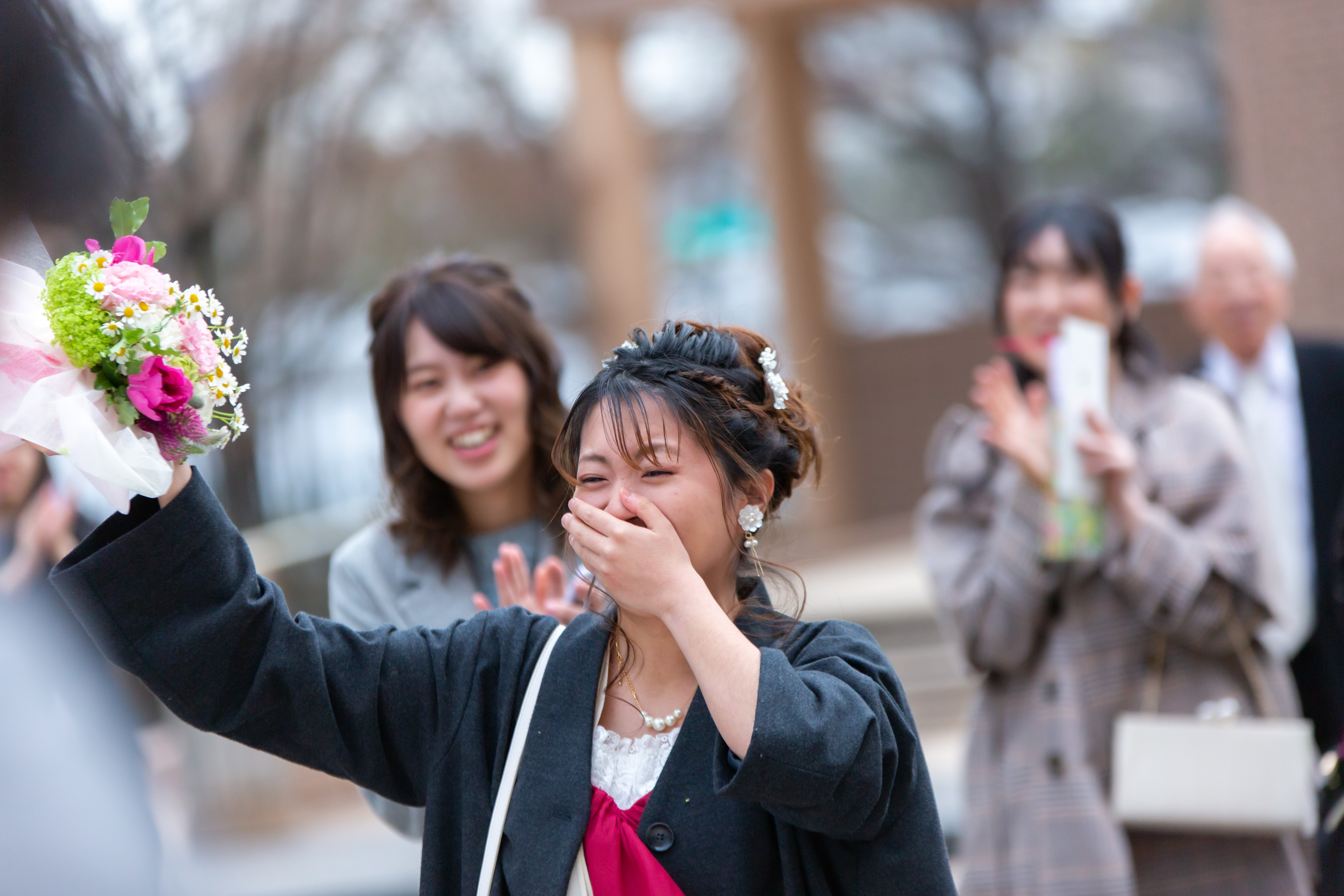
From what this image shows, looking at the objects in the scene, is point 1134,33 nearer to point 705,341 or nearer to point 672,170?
point 672,170

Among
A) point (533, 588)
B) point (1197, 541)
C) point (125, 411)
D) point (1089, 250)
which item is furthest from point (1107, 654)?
point (125, 411)

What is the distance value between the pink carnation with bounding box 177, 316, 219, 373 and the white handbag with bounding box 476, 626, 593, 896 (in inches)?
24.2

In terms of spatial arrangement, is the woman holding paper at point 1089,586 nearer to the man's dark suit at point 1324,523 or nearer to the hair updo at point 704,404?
the man's dark suit at point 1324,523

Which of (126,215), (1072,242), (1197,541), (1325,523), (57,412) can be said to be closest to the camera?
(57,412)

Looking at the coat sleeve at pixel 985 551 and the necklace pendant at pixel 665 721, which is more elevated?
the necklace pendant at pixel 665 721

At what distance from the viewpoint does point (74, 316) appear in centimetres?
167

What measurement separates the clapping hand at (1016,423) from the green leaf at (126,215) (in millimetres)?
2045

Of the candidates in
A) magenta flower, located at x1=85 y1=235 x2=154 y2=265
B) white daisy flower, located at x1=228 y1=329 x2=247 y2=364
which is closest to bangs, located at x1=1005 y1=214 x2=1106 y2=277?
white daisy flower, located at x1=228 y1=329 x2=247 y2=364

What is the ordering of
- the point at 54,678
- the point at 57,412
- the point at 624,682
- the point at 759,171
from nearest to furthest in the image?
the point at 57,412 → the point at 624,682 → the point at 54,678 → the point at 759,171

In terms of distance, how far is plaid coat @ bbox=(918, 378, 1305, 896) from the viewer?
3.13 metres

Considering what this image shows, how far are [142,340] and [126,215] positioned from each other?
0.60 ft

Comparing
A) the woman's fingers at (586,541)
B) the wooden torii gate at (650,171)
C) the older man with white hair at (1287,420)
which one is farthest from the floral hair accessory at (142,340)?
the wooden torii gate at (650,171)

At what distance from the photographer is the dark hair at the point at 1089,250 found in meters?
3.48

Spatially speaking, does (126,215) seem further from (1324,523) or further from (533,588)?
(1324,523)
